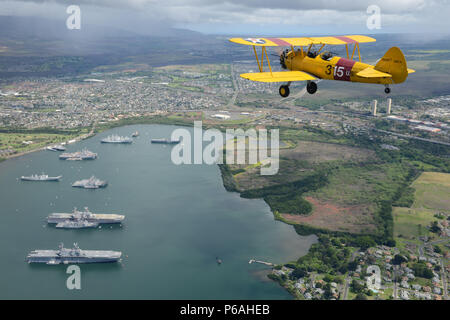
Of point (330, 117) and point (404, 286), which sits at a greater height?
point (330, 117)

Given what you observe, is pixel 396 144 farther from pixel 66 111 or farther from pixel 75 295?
pixel 66 111

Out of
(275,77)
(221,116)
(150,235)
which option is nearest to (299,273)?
(150,235)

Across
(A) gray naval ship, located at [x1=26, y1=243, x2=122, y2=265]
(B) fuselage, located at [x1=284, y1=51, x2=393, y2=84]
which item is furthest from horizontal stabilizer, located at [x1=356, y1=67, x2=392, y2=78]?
(A) gray naval ship, located at [x1=26, y1=243, x2=122, y2=265]

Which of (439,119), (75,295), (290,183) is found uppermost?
(439,119)
